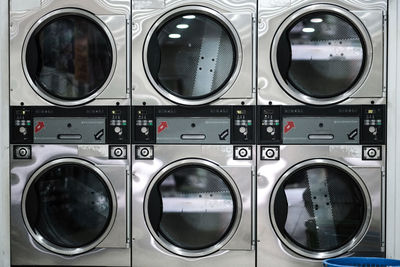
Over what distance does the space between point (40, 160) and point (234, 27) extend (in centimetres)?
157

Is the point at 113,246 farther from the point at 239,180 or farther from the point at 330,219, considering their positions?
the point at 330,219

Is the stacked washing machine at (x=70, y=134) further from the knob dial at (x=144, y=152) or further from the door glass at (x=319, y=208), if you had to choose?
the door glass at (x=319, y=208)

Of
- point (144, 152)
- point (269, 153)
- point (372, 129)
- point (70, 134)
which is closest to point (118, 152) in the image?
point (144, 152)

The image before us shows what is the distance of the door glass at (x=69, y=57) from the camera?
3.70 m

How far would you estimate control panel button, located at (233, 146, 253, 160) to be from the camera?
3.57 meters

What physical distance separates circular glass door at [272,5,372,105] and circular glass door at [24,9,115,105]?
1.18 metres

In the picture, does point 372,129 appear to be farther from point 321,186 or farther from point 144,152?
point 144,152

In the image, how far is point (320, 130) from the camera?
11.6ft

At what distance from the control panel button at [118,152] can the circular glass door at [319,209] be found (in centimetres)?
102

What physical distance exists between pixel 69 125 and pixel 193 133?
84 centimetres

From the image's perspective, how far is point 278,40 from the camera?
3549 millimetres

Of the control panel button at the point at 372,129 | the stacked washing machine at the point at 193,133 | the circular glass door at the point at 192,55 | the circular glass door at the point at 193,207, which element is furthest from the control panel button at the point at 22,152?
the control panel button at the point at 372,129

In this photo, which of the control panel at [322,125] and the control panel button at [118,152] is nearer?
the control panel at [322,125]

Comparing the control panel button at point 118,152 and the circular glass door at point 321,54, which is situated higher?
the circular glass door at point 321,54
